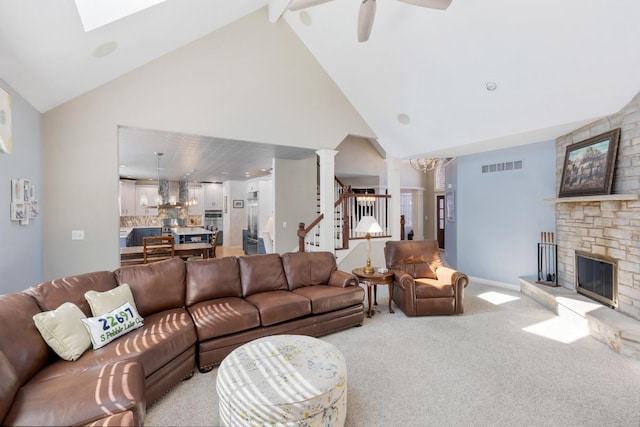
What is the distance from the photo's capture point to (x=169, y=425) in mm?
2072

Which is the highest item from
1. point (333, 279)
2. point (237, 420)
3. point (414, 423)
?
point (333, 279)

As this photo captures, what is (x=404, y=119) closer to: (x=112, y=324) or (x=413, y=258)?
(x=413, y=258)

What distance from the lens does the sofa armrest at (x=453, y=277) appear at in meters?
4.10

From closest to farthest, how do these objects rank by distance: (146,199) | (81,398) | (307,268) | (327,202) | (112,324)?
(81,398) < (112,324) < (307,268) < (327,202) < (146,199)

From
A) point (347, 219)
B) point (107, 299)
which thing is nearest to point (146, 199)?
point (347, 219)

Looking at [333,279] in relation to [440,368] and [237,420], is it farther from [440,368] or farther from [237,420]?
[237,420]

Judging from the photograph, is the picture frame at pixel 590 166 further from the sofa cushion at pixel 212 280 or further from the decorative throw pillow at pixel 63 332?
the decorative throw pillow at pixel 63 332

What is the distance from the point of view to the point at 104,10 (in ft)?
9.29

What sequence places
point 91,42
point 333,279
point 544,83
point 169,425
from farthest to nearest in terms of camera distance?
point 333,279 < point 544,83 < point 91,42 < point 169,425

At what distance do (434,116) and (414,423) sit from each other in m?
4.43

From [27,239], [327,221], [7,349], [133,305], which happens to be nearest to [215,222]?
[327,221]

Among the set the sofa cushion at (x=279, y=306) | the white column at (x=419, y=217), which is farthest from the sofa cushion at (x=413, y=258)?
the white column at (x=419, y=217)

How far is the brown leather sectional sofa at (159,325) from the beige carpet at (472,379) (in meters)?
0.31

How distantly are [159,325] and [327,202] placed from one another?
3.72m
